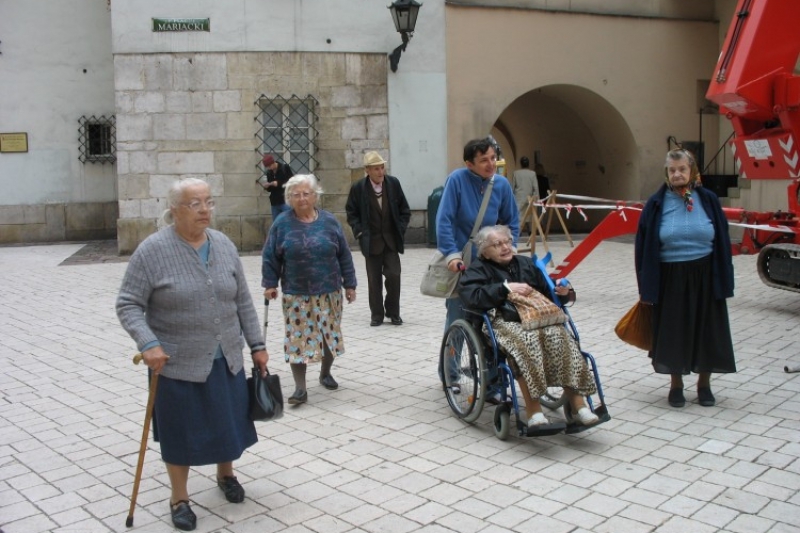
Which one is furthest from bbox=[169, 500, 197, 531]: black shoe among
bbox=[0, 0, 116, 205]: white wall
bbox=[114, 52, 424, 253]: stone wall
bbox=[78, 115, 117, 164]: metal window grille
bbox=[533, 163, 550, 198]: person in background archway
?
bbox=[533, 163, 550, 198]: person in background archway

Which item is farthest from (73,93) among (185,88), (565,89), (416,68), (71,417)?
(71,417)

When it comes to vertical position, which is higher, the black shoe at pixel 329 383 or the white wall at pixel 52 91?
the white wall at pixel 52 91

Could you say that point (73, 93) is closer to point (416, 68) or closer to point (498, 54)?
point (416, 68)

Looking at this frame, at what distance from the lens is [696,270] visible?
568 centimetres

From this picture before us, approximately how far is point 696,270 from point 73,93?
14494 millimetres

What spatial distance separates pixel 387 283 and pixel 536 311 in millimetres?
3980

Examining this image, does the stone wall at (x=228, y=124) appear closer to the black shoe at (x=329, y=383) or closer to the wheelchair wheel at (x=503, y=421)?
the black shoe at (x=329, y=383)

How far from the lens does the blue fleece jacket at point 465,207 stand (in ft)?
19.2

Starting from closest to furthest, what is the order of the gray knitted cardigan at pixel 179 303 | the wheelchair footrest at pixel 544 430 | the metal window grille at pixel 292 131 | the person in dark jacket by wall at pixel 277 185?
the gray knitted cardigan at pixel 179 303
the wheelchair footrest at pixel 544 430
the person in dark jacket by wall at pixel 277 185
the metal window grille at pixel 292 131

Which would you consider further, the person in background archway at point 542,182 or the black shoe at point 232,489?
the person in background archway at point 542,182

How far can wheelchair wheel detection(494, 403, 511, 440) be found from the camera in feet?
16.8

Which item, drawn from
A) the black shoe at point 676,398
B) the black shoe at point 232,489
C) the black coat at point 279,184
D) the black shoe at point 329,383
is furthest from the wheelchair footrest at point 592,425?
the black coat at point 279,184

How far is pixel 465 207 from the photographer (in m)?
Result: 5.89

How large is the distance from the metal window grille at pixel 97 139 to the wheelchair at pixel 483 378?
13163 millimetres
